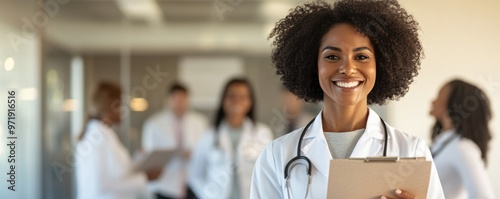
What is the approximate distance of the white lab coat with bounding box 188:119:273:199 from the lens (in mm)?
4895

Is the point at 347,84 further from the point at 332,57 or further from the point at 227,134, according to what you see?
the point at 227,134

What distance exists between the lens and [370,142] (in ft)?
5.99

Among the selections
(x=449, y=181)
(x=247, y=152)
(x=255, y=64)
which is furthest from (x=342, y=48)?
(x=255, y=64)

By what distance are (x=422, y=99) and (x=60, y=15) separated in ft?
9.43

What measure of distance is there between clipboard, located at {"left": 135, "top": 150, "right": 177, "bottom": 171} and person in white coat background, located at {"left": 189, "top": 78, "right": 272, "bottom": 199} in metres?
0.21

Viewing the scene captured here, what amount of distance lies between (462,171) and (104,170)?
1.91 metres

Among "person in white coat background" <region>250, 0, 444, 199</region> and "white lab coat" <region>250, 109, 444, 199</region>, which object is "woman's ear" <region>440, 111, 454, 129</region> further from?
"white lab coat" <region>250, 109, 444, 199</region>

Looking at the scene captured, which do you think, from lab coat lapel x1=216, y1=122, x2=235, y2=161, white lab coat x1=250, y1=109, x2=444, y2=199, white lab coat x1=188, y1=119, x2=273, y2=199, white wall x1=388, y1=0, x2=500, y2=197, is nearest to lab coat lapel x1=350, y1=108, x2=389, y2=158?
white lab coat x1=250, y1=109, x2=444, y2=199

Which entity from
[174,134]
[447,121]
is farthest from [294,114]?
[447,121]

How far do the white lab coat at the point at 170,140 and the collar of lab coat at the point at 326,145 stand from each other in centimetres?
396

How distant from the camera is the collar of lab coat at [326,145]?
5.93 feet

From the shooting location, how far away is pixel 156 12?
6.35 meters

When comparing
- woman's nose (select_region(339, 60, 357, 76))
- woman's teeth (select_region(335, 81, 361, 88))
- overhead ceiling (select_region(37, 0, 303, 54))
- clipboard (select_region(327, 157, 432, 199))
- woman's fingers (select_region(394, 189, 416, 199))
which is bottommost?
woman's fingers (select_region(394, 189, 416, 199))

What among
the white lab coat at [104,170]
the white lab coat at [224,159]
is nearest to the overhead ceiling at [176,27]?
the white lab coat at [224,159]
